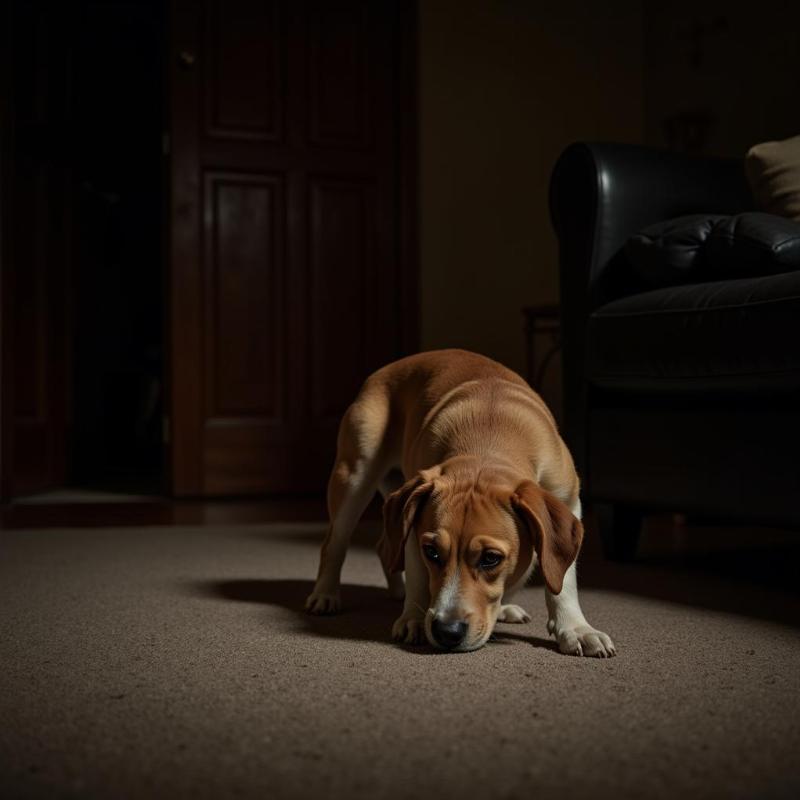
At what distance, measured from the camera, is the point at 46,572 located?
236 centimetres

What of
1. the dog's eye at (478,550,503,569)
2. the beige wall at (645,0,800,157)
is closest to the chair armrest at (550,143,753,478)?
the dog's eye at (478,550,503,569)

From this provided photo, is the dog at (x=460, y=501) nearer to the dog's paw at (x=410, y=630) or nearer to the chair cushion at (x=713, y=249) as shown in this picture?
the dog's paw at (x=410, y=630)

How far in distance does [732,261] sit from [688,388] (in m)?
0.30

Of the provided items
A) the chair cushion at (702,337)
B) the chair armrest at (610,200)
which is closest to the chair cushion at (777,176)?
the chair armrest at (610,200)

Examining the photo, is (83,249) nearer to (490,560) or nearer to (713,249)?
(713,249)

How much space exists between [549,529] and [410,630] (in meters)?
0.30

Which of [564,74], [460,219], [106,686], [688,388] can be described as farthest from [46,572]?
[564,74]

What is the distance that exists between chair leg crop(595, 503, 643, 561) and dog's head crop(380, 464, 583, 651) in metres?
1.05

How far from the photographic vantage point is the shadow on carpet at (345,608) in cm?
169

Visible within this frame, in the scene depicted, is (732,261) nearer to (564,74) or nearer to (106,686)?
(106,686)

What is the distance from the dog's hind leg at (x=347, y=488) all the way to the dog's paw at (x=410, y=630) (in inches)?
10.9

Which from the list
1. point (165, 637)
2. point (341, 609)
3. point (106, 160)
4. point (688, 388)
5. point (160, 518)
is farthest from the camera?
point (106, 160)

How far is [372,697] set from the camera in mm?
1288

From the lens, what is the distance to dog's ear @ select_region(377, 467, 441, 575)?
154 centimetres
